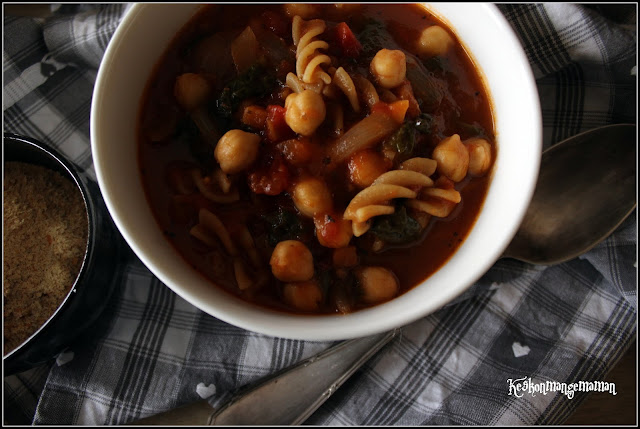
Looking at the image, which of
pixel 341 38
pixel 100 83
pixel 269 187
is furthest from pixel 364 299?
pixel 100 83

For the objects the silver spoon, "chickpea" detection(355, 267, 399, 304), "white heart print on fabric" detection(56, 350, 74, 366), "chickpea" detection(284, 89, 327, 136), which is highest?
"chickpea" detection(284, 89, 327, 136)

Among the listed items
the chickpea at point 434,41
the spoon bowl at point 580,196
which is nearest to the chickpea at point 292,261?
the chickpea at point 434,41

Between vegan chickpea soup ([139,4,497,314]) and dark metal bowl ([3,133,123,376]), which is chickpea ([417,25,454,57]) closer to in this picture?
vegan chickpea soup ([139,4,497,314])

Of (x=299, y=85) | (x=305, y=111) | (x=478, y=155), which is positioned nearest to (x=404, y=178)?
(x=478, y=155)

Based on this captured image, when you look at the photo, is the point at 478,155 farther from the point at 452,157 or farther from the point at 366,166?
the point at 366,166

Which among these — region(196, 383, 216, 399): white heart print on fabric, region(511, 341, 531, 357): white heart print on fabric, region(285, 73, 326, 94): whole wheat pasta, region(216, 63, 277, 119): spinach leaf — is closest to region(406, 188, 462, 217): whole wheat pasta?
region(285, 73, 326, 94): whole wheat pasta

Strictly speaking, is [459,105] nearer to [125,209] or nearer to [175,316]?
[125,209]

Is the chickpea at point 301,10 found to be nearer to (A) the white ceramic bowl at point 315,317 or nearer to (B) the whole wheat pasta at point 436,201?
(A) the white ceramic bowl at point 315,317
